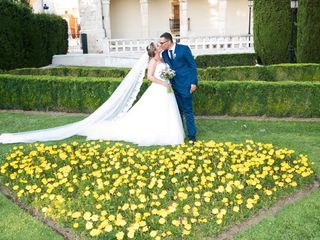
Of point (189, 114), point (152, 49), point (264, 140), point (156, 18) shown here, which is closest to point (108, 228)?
point (189, 114)

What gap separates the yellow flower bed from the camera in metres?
4.19

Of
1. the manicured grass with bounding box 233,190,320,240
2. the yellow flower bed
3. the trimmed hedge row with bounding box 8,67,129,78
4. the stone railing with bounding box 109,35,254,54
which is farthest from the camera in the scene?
the stone railing with bounding box 109,35,254,54

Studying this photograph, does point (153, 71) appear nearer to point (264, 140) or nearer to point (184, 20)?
point (264, 140)

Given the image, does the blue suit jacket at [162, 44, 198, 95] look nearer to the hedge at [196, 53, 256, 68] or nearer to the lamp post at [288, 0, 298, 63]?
the lamp post at [288, 0, 298, 63]

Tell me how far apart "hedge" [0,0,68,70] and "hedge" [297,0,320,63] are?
1218cm

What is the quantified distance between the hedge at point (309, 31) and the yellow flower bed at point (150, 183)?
26.7 ft

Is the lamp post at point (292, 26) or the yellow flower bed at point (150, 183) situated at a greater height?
the lamp post at point (292, 26)

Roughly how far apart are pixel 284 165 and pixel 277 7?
1115 cm

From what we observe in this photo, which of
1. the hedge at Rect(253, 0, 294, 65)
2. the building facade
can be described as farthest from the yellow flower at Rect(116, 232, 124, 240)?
the building facade

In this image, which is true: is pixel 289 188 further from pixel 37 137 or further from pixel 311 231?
pixel 37 137

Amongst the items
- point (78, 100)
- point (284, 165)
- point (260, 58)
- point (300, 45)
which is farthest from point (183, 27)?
point (284, 165)

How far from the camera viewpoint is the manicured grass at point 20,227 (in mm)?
4137

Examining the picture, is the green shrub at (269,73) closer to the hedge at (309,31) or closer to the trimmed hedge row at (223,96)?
the hedge at (309,31)

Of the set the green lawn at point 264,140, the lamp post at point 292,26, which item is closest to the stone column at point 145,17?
the lamp post at point 292,26
